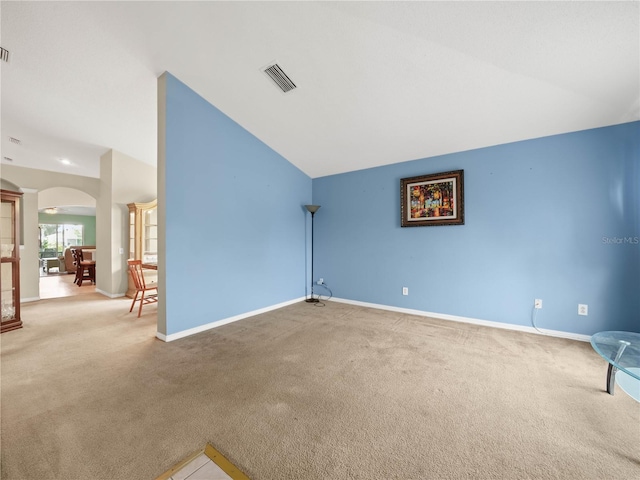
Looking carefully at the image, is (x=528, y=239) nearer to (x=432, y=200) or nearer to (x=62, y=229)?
(x=432, y=200)

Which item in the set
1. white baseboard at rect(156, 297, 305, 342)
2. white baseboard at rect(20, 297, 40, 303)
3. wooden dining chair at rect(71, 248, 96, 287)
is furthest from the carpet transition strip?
wooden dining chair at rect(71, 248, 96, 287)

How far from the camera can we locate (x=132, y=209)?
481 cm

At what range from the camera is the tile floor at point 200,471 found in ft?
3.69

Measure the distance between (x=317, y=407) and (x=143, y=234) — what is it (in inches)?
191

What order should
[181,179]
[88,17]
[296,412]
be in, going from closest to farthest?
1. [296,412]
2. [88,17]
3. [181,179]

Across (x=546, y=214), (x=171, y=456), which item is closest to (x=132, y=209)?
(x=171, y=456)

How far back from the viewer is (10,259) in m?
3.12

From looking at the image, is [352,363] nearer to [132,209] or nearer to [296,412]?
[296,412]

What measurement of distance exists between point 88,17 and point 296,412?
147 inches

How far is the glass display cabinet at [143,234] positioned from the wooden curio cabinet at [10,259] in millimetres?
1610

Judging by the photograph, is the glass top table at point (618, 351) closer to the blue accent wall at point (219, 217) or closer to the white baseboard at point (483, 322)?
the white baseboard at point (483, 322)

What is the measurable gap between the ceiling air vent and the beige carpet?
9.46ft

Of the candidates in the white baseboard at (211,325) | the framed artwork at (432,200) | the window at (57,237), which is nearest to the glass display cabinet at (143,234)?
the white baseboard at (211,325)

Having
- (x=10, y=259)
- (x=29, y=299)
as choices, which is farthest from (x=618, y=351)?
(x=29, y=299)
